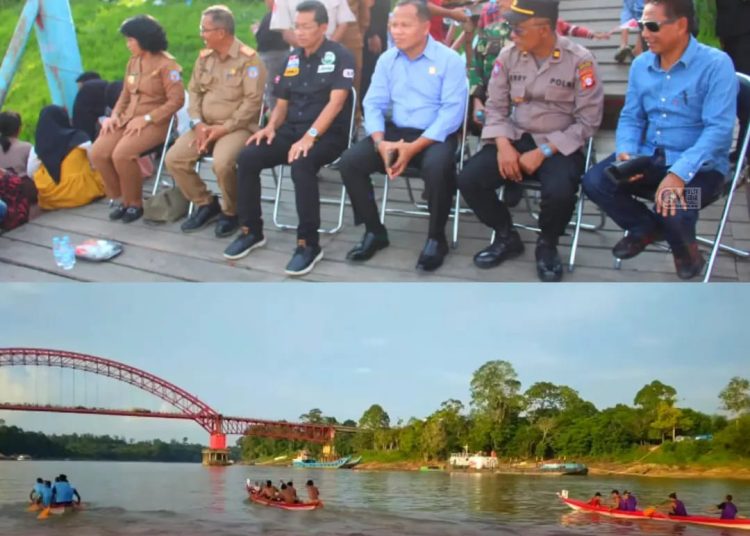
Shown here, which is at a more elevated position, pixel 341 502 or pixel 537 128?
pixel 537 128

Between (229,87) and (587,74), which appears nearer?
(587,74)

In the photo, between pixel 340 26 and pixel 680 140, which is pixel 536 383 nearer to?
pixel 680 140

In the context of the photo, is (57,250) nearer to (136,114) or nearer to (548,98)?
(136,114)

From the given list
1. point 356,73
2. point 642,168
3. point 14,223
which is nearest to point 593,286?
point 642,168

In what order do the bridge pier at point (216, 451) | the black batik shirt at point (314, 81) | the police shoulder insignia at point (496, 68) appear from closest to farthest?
the police shoulder insignia at point (496, 68)
the black batik shirt at point (314, 81)
the bridge pier at point (216, 451)

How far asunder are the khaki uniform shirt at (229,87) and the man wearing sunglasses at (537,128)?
34.9 inches

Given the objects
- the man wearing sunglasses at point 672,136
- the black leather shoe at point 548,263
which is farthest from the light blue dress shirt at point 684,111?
the black leather shoe at point 548,263

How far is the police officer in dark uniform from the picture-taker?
3.67 m

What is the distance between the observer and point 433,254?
3.59 metres

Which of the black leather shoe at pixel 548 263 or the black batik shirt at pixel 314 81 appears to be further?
the black batik shirt at pixel 314 81

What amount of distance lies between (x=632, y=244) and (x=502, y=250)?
46 cm

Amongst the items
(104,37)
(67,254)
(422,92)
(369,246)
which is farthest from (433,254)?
(104,37)

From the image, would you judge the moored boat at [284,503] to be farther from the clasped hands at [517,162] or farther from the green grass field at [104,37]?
the green grass field at [104,37]

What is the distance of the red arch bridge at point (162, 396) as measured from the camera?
393 centimetres
